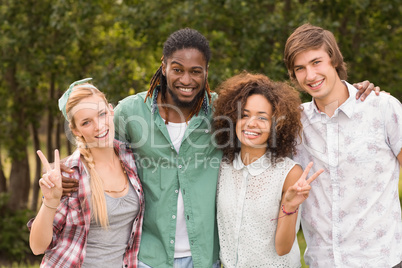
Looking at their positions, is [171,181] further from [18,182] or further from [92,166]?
[18,182]

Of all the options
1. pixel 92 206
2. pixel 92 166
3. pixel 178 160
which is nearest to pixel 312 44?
pixel 178 160

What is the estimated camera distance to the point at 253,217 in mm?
2867

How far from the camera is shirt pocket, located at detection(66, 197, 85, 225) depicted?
2768mm

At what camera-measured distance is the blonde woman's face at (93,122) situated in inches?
113

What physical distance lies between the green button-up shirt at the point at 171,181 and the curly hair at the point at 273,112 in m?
0.10

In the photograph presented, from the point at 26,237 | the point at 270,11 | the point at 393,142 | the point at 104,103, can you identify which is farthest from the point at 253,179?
the point at 26,237

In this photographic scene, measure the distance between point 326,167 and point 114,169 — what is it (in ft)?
4.28

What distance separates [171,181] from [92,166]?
0.50 meters

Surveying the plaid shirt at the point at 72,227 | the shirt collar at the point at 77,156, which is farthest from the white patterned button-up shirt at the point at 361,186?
the plaid shirt at the point at 72,227

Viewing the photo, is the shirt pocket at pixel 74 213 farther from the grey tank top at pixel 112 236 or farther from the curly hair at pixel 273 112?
the curly hair at pixel 273 112

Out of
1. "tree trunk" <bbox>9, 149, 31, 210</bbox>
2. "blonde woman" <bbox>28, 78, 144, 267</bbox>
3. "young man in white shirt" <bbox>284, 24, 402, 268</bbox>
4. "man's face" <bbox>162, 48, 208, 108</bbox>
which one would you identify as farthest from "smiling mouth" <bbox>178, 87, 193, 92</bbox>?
"tree trunk" <bbox>9, 149, 31, 210</bbox>

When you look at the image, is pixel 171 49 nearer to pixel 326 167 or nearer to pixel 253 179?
pixel 253 179

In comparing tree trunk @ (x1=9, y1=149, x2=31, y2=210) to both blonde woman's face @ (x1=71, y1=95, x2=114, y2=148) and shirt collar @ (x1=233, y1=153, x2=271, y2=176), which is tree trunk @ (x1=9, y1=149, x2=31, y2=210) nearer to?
blonde woman's face @ (x1=71, y1=95, x2=114, y2=148)

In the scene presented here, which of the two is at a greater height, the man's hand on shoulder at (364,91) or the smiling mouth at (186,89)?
the smiling mouth at (186,89)
